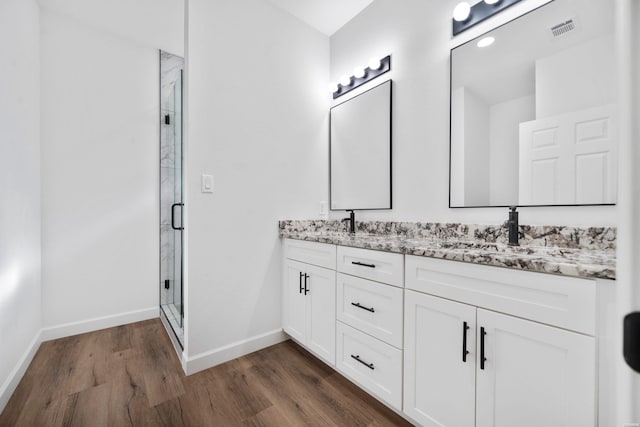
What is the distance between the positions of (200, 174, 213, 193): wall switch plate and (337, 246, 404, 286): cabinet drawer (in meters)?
0.90

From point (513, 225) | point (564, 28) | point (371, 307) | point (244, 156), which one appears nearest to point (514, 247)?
point (513, 225)

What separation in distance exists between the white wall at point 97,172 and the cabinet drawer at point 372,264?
195cm

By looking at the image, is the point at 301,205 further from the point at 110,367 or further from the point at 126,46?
the point at 126,46

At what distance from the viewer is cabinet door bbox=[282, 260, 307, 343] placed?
1895mm

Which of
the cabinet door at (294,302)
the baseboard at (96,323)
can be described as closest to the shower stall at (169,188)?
the baseboard at (96,323)

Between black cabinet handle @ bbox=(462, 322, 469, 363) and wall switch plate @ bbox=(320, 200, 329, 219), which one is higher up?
wall switch plate @ bbox=(320, 200, 329, 219)

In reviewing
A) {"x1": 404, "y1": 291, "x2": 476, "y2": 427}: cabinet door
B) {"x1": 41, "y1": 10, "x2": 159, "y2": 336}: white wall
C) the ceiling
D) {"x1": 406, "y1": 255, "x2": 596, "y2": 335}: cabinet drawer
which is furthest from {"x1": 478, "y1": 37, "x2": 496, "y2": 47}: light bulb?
{"x1": 41, "y1": 10, "x2": 159, "y2": 336}: white wall

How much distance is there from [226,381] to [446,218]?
1597 millimetres

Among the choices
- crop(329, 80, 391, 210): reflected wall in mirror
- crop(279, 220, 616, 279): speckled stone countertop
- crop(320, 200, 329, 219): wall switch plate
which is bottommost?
crop(279, 220, 616, 279): speckled stone countertop

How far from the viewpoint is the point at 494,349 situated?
99cm

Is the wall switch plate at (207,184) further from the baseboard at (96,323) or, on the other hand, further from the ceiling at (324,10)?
the baseboard at (96,323)

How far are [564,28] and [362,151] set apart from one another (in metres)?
1.22

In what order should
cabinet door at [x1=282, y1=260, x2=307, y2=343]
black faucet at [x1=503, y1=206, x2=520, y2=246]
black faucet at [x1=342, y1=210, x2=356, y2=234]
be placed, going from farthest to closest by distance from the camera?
1. black faucet at [x1=342, y1=210, x2=356, y2=234]
2. cabinet door at [x1=282, y1=260, x2=307, y2=343]
3. black faucet at [x1=503, y1=206, x2=520, y2=246]

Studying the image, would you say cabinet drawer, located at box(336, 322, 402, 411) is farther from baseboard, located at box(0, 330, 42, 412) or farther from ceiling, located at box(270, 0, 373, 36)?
ceiling, located at box(270, 0, 373, 36)
